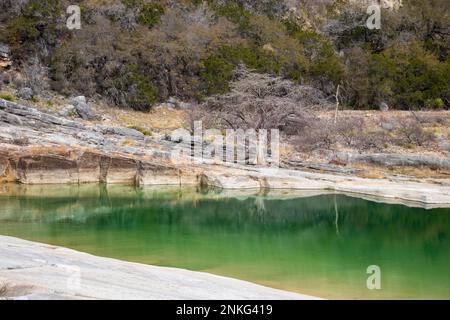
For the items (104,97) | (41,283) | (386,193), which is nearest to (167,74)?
(104,97)

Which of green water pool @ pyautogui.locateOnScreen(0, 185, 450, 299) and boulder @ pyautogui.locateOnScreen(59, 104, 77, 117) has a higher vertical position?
boulder @ pyautogui.locateOnScreen(59, 104, 77, 117)

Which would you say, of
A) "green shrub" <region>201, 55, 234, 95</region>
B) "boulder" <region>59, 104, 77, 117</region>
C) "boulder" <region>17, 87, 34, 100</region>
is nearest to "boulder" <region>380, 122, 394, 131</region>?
"green shrub" <region>201, 55, 234, 95</region>

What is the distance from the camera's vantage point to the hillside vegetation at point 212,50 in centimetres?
4003

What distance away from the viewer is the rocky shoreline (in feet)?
85.8

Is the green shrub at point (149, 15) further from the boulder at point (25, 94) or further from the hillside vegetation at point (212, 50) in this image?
the boulder at point (25, 94)

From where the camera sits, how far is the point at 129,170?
27.4 meters

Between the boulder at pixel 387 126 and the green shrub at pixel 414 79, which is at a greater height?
the green shrub at pixel 414 79

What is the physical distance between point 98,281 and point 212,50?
115 ft

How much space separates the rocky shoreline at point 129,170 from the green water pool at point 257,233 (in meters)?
0.86

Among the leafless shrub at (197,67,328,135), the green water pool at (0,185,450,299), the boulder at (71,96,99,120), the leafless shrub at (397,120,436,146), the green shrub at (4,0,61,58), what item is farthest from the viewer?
the green shrub at (4,0,61,58)

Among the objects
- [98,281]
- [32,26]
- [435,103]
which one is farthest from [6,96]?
[435,103]

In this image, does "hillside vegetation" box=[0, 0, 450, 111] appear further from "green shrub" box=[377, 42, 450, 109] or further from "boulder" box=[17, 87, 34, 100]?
"boulder" box=[17, 87, 34, 100]

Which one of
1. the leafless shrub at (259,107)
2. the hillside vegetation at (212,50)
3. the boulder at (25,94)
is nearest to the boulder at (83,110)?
the boulder at (25,94)

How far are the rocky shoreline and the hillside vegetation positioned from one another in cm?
1107
